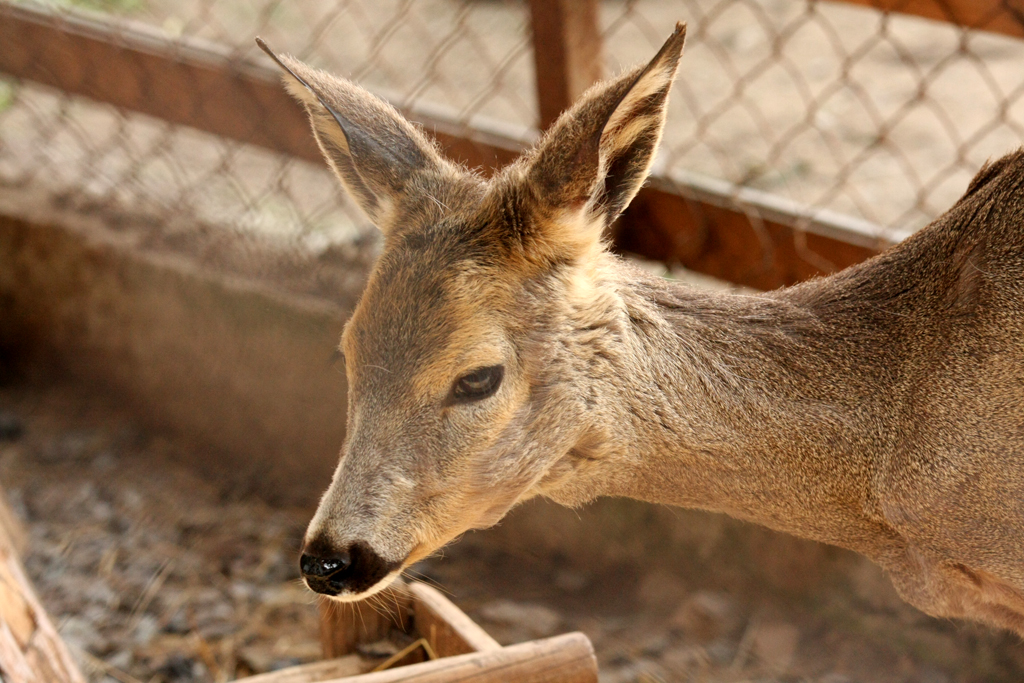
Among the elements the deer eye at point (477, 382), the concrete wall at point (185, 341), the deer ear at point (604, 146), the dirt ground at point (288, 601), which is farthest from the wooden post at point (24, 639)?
A: the concrete wall at point (185, 341)

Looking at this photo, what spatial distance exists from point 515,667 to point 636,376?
70 cm

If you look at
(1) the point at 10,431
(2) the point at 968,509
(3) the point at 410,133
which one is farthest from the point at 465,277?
(1) the point at 10,431

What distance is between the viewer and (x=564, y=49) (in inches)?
143

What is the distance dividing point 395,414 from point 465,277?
319mm

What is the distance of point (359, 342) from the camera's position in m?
2.30

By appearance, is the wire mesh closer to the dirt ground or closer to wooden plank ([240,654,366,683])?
the dirt ground

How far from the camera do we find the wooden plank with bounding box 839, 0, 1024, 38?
3021 millimetres

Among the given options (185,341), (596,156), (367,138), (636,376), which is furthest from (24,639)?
(185,341)

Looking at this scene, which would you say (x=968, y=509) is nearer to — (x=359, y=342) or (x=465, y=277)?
(x=465, y=277)

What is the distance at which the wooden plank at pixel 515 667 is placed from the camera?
232 cm

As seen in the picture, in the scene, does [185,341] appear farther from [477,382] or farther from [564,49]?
[477,382]

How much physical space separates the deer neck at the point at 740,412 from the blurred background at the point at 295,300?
1131 millimetres

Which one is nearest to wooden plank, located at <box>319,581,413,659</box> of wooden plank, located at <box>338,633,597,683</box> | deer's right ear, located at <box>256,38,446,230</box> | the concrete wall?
wooden plank, located at <box>338,633,597,683</box>

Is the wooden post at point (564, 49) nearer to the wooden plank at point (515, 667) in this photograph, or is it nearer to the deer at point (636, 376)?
the deer at point (636, 376)
